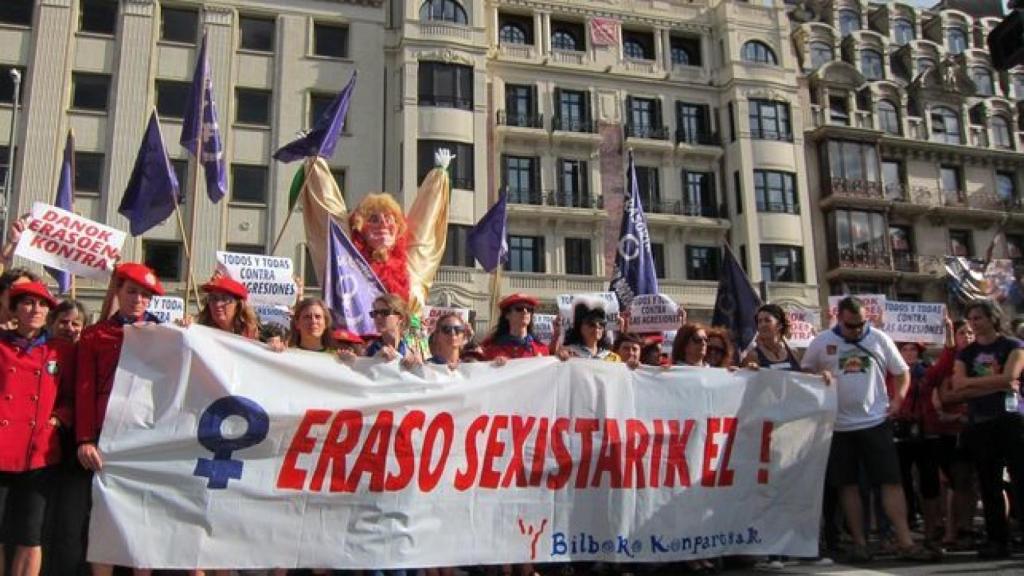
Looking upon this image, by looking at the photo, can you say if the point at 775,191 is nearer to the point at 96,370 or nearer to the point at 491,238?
the point at 491,238

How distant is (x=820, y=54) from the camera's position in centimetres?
3834

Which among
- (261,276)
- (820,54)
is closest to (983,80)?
(820,54)

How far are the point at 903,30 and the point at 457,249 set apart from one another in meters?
26.7

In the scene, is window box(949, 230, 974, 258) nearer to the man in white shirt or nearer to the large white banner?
the man in white shirt

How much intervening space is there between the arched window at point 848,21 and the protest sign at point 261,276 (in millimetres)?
34233

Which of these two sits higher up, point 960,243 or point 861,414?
point 960,243

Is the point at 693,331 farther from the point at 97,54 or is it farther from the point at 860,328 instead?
the point at 97,54

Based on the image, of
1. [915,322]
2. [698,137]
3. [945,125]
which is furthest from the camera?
[945,125]

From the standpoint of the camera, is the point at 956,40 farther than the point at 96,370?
Yes

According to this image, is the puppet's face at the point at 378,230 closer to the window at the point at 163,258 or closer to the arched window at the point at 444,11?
the window at the point at 163,258

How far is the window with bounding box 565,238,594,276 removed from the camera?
31.1 m

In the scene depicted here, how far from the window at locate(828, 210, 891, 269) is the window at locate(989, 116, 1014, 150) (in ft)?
28.0

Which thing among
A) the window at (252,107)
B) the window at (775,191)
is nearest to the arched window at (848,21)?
the window at (775,191)

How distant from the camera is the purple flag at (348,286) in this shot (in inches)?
Result: 305
